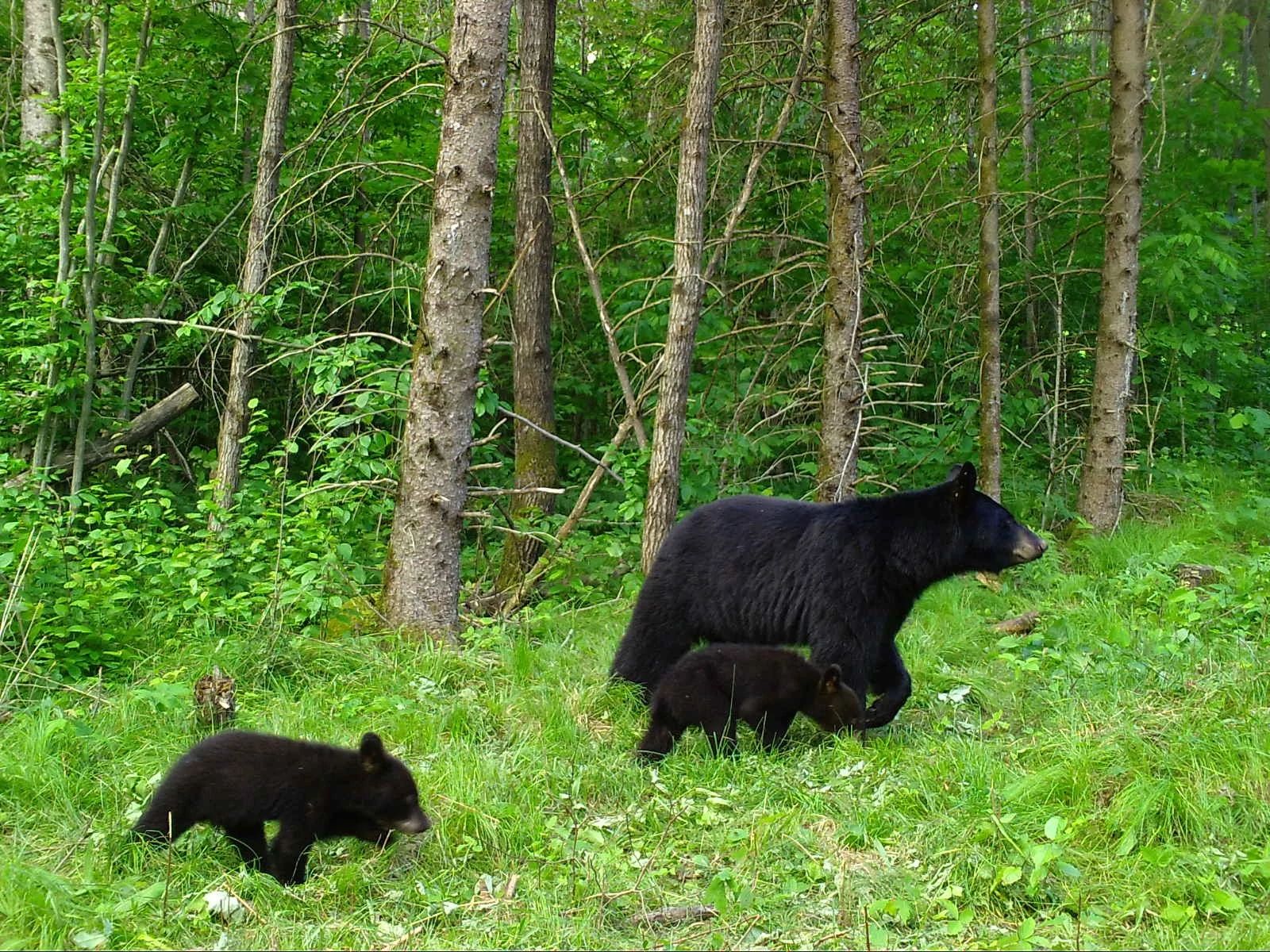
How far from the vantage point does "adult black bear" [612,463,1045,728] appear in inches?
220

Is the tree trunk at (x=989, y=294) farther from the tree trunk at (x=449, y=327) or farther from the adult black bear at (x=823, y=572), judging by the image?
the tree trunk at (x=449, y=327)

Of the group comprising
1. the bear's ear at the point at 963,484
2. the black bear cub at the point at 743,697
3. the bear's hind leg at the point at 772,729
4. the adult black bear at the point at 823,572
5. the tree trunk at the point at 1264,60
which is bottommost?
the bear's hind leg at the point at 772,729

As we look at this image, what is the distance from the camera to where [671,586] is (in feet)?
19.6

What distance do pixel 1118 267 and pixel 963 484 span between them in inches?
195

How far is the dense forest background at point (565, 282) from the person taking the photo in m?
7.73

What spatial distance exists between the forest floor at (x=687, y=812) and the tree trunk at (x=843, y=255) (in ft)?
6.89

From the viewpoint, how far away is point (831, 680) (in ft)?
17.0

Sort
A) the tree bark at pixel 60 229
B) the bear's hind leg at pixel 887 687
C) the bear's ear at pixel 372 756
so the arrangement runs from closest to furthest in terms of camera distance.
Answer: the bear's ear at pixel 372 756 → the bear's hind leg at pixel 887 687 → the tree bark at pixel 60 229

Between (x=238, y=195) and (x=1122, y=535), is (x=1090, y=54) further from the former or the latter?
(x=238, y=195)

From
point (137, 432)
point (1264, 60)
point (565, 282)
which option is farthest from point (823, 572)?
point (1264, 60)

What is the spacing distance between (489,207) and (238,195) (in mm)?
6532

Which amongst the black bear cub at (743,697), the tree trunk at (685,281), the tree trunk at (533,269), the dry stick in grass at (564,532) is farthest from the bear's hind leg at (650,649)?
the tree trunk at (533,269)

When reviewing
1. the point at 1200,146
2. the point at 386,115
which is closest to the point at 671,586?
the point at 386,115

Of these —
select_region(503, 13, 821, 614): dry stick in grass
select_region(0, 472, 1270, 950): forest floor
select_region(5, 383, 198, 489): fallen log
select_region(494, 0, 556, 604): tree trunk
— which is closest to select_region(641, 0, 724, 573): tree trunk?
select_region(503, 13, 821, 614): dry stick in grass
